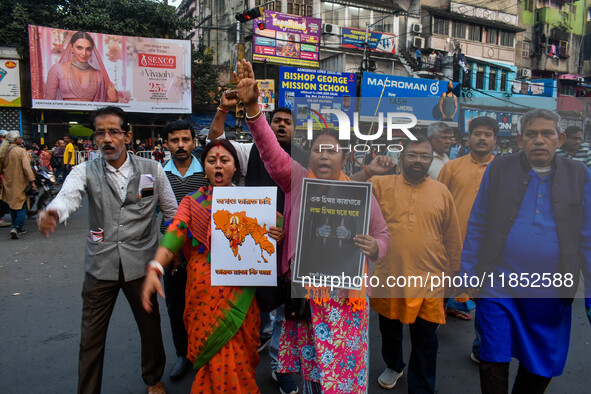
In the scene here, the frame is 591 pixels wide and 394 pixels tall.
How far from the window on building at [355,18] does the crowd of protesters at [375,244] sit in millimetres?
23782

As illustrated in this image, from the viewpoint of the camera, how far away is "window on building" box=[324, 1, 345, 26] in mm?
23048

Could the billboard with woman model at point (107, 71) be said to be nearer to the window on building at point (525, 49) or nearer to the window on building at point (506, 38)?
the window on building at point (506, 38)

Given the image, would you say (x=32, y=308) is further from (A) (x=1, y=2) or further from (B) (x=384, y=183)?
(A) (x=1, y=2)

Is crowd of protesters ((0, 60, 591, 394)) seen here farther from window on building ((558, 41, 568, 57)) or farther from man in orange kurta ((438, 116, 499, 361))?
window on building ((558, 41, 568, 57))

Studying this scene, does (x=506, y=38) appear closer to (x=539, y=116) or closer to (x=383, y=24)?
(x=383, y=24)

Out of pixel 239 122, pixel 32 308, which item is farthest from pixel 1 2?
pixel 32 308

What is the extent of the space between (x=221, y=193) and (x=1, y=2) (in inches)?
757

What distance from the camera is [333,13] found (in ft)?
76.4

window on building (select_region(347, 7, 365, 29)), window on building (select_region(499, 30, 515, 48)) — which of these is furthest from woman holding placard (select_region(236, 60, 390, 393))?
window on building (select_region(499, 30, 515, 48))

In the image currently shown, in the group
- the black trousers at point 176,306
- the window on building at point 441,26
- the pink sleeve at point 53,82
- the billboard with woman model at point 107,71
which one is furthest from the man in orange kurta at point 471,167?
the window on building at point 441,26

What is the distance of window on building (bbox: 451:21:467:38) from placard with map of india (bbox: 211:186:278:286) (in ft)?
90.0

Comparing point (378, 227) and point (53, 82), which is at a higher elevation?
point (53, 82)

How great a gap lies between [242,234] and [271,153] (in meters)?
0.44

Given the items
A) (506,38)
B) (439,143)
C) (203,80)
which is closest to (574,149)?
(439,143)
